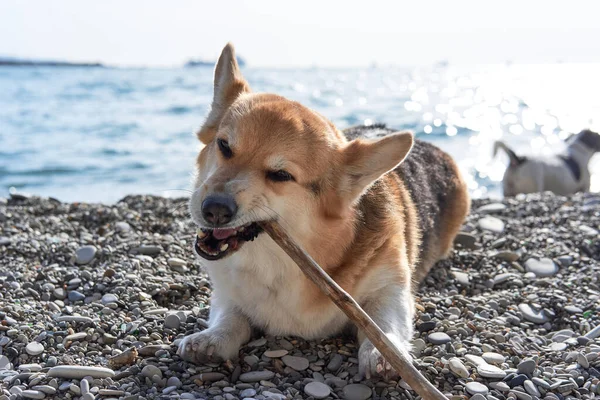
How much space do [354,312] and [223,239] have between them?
0.71 m

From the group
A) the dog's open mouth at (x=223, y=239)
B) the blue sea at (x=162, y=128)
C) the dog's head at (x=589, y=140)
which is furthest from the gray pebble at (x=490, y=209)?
the dog's head at (x=589, y=140)

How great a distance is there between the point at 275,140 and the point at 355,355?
3.98 ft

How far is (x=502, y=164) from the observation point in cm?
1327

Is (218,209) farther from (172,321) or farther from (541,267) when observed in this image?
(541,267)

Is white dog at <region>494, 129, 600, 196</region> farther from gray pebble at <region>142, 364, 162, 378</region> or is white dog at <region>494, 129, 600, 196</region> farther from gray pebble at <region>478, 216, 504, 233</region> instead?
gray pebble at <region>142, 364, 162, 378</region>

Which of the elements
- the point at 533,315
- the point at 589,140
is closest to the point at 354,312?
the point at 533,315

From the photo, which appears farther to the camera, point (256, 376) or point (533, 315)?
point (533, 315)

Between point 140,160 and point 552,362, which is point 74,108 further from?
point 552,362

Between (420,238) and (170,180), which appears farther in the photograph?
(170,180)

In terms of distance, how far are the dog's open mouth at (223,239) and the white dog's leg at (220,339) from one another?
20.9 inches

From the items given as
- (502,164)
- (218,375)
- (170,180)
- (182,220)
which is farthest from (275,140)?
(502,164)

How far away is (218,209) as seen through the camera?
2.79 meters

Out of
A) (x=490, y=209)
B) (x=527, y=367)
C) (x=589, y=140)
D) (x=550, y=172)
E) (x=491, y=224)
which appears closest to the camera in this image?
(x=527, y=367)

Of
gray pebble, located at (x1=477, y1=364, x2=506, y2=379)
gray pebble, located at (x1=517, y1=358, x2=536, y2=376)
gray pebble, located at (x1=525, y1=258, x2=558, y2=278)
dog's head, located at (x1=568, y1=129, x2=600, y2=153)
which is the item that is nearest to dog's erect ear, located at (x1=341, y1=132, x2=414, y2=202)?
gray pebble, located at (x1=477, y1=364, x2=506, y2=379)
